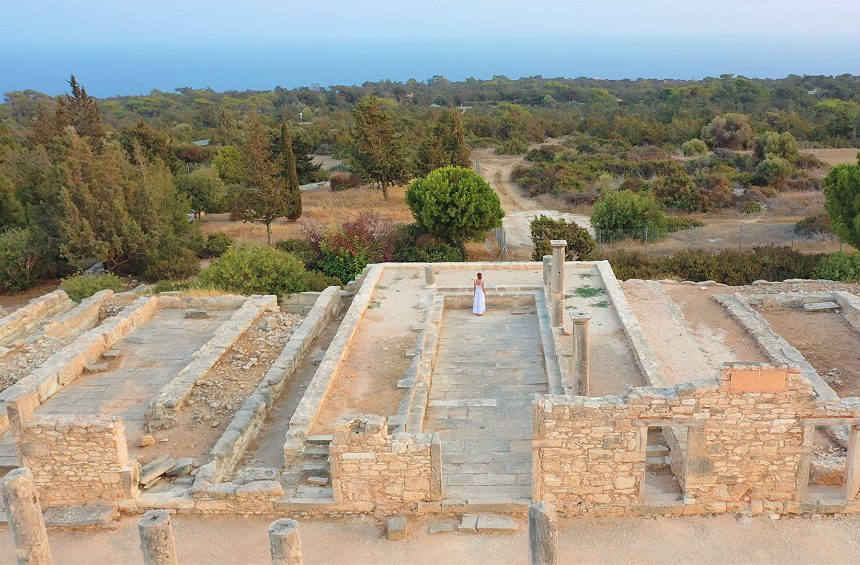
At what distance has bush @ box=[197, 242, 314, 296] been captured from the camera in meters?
18.1

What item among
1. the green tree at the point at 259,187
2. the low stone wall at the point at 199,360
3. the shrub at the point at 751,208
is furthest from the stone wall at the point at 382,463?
the shrub at the point at 751,208

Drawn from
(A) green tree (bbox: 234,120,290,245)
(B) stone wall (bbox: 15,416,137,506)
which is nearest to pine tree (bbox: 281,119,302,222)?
(A) green tree (bbox: 234,120,290,245)

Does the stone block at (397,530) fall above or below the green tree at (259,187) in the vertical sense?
below

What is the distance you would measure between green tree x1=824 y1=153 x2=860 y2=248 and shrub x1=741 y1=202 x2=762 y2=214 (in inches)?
325

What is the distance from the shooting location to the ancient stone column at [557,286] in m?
13.0

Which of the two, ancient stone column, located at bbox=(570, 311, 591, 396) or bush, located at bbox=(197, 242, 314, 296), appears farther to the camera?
bush, located at bbox=(197, 242, 314, 296)

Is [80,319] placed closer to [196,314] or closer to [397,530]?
[196,314]

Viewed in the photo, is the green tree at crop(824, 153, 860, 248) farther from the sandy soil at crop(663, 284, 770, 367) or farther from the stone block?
the stone block

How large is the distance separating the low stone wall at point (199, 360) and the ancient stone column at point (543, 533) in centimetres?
686

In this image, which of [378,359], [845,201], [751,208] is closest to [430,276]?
[378,359]

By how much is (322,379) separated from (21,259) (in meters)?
16.3

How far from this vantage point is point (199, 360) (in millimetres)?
12688

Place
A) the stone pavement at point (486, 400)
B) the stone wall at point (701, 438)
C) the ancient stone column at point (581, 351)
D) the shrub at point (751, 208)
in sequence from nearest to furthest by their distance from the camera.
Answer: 1. the stone wall at point (701, 438)
2. the stone pavement at point (486, 400)
3. the ancient stone column at point (581, 351)
4. the shrub at point (751, 208)

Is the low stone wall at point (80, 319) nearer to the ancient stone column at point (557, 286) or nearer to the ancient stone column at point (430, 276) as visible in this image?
the ancient stone column at point (430, 276)
